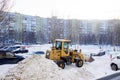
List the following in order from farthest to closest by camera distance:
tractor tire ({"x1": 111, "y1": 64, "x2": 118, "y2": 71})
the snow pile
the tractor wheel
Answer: the tractor wheel → tractor tire ({"x1": 111, "y1": 64, "x2": 118, "y2": 71}) → the snow pile

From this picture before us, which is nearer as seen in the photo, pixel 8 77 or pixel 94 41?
pixel 8 77

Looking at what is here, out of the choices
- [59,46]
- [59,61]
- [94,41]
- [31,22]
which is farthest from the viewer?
[31,22]

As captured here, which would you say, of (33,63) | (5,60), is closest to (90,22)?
(5,60)

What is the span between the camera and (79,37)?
98.1 meters

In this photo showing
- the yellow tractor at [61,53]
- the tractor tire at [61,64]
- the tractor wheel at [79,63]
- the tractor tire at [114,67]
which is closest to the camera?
the tractor tire at [61,64]

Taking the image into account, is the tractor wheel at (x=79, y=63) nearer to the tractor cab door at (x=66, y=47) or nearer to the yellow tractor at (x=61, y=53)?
the yellow tractor at (x=61, y=53)

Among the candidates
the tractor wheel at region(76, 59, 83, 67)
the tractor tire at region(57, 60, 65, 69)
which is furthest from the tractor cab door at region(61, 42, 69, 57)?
the tractor wheel at region(76, 59, 83, 67)

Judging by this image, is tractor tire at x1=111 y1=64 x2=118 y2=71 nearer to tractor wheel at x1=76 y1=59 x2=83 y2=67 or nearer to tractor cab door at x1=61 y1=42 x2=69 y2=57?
tractor wheel at x1=76 y1=59 x2=83 y2=67

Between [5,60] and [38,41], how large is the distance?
78605 mm

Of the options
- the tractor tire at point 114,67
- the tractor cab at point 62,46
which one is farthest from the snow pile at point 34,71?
the tractor tire at point 114,67

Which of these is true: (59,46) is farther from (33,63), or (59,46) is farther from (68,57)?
(33,63)

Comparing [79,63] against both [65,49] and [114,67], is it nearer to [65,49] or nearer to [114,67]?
[65,49]

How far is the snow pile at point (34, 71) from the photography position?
1407cm

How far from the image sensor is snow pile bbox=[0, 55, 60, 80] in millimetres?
14070
